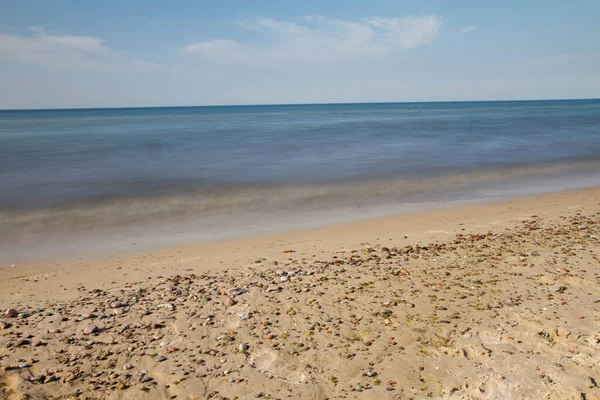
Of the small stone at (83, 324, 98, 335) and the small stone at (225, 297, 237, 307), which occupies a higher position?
the small stone at (225, 297, 237, 307)

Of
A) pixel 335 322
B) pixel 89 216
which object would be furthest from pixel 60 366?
pixel 89 216

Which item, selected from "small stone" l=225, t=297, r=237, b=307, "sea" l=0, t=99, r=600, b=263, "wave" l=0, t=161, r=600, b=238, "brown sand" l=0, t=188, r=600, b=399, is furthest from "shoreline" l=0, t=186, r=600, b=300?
"wave" l=0, t=161, r=600, b=238

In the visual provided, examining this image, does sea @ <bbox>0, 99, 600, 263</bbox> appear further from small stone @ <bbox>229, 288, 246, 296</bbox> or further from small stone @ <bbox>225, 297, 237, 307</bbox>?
small stone @ <bbox>225, 297, 237, 307</bbox>

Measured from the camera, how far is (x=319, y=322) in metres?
5.07

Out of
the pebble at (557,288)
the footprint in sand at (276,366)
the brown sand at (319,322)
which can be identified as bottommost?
the footprint in sand at (276,366)

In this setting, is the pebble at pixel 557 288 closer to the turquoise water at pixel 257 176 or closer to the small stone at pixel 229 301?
the small stone at pixel 229 301

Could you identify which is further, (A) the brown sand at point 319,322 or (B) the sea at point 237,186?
(B) the sea at point 237,186

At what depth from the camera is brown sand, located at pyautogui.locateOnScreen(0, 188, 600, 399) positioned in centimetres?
402

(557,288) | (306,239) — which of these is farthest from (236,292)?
(557,288)

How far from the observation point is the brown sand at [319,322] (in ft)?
13.2

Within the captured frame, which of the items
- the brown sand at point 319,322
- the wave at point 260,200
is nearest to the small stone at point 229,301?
the brown sand at point 319,322

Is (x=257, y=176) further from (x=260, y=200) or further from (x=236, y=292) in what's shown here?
(x=236, y=292)


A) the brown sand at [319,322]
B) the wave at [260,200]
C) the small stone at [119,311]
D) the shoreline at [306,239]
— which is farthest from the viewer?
the wave at [260,200]

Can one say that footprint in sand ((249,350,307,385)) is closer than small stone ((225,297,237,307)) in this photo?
Yes
